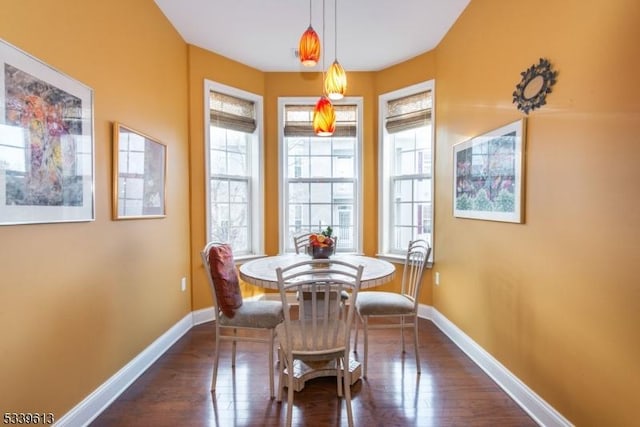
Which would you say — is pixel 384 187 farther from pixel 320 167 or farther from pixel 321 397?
pixel 321 397

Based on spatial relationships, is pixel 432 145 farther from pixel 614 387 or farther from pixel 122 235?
pixel 122 235

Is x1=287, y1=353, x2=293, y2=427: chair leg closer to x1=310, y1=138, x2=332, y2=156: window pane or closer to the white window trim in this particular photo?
the white window trim

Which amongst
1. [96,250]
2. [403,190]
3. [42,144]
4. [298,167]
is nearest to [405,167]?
[403,190]

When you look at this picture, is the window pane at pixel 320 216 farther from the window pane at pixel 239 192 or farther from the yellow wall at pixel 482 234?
the yellow wall at pixel 482 234

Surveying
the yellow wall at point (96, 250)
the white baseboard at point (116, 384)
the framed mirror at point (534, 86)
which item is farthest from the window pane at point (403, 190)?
the white baseboard at point (116, 384)

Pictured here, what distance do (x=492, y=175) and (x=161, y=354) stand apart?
9.26 feet

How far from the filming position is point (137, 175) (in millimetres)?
2277

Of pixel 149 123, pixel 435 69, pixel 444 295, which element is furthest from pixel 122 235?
pixel 435 69

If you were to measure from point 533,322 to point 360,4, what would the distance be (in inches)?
99.7

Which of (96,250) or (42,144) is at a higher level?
(42,144)

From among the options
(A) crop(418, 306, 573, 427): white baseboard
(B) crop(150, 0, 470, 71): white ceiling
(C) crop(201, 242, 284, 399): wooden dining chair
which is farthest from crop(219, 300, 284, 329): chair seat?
(B) crop(150, 0, 470, 71): white ceiling

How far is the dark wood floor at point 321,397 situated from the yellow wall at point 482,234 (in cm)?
23

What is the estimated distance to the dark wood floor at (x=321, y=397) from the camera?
69.9 inches

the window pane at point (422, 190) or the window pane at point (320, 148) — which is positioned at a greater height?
the window pane at point (320, 148)
